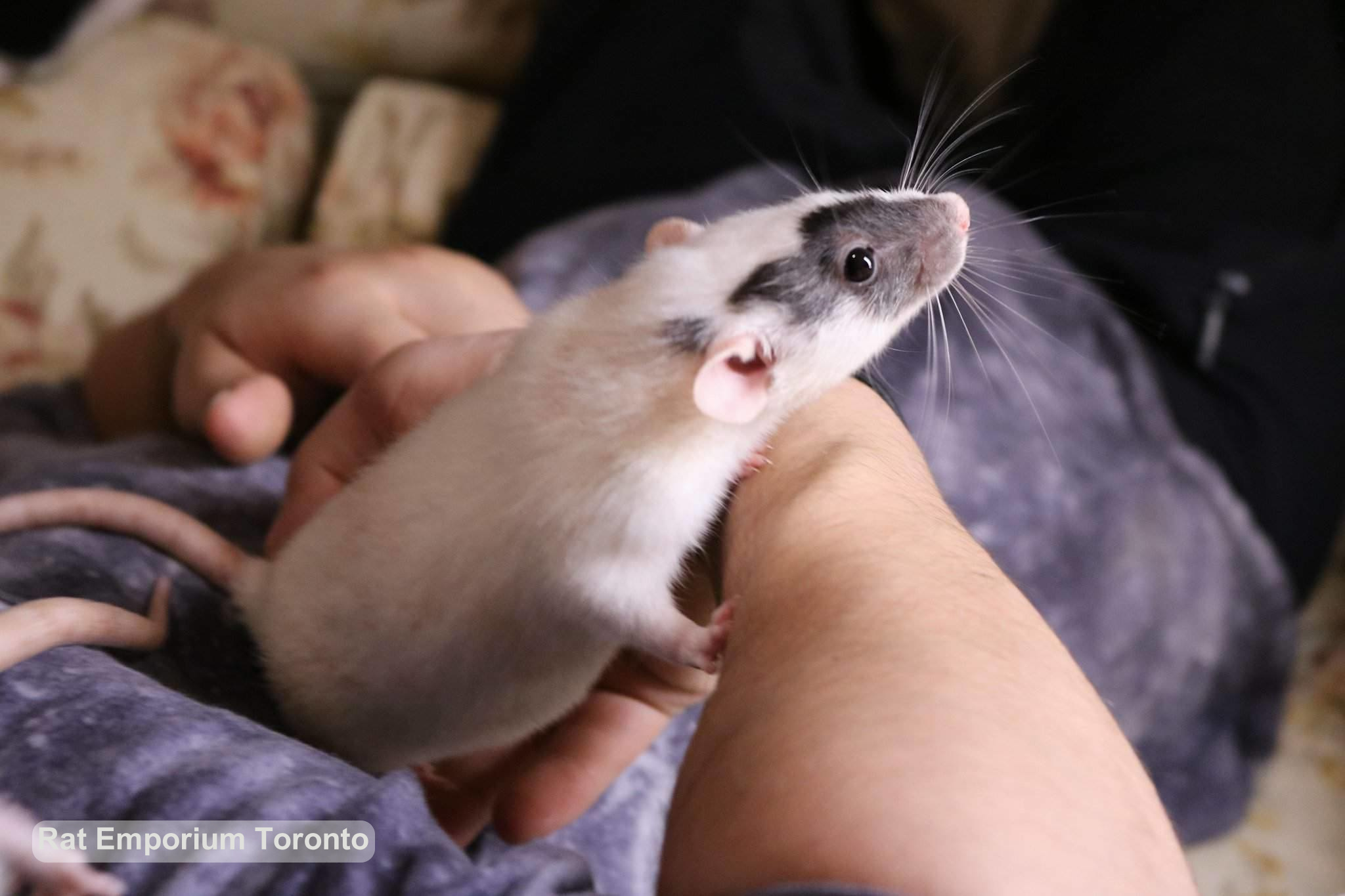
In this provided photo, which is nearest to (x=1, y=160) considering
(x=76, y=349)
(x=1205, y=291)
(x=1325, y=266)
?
(x=76, y=349)

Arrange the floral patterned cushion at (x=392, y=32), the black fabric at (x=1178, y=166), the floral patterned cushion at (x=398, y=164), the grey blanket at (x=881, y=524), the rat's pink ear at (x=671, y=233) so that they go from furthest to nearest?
the floral patterned cushion at (x=392, y=32), the floral patterned cushion at (x=398, y=164), the black fabric at (x=1178, y=166), the rat's pink ear at (x=671, y=233), the grey blanket at (x=881, y=524)

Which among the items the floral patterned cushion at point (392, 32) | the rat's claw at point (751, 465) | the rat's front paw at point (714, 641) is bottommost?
the rat's front paw at point (714, 641)

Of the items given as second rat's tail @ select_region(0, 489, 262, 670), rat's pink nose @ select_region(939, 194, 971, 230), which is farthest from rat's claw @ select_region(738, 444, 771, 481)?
second rat's tail @ select_region(0, 489, 262, 670)

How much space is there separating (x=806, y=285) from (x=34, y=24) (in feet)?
4.98

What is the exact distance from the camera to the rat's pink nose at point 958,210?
78 centimetres

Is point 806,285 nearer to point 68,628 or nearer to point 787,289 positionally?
point 787,289

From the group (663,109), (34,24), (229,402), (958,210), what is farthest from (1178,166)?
(34,24)

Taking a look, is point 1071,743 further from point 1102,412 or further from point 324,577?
point 1102,412

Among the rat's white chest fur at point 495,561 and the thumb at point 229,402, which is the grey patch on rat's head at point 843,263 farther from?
the thumb at point 229,402

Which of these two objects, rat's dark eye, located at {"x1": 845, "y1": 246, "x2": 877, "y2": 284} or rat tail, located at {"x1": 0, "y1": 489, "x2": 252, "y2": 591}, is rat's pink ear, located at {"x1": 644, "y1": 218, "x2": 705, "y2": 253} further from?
rat tail, located at {"x1": 0, "y1": 489, "x2": 252, "y2": 591}

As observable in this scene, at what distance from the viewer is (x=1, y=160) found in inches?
66.0

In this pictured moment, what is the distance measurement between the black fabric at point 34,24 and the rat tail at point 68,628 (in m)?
1.35

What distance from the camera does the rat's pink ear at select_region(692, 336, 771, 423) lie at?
68 cm

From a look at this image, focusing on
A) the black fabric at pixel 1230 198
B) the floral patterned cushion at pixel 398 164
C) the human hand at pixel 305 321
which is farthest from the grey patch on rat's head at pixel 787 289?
the floral patterned cushion at pixel 398 164
